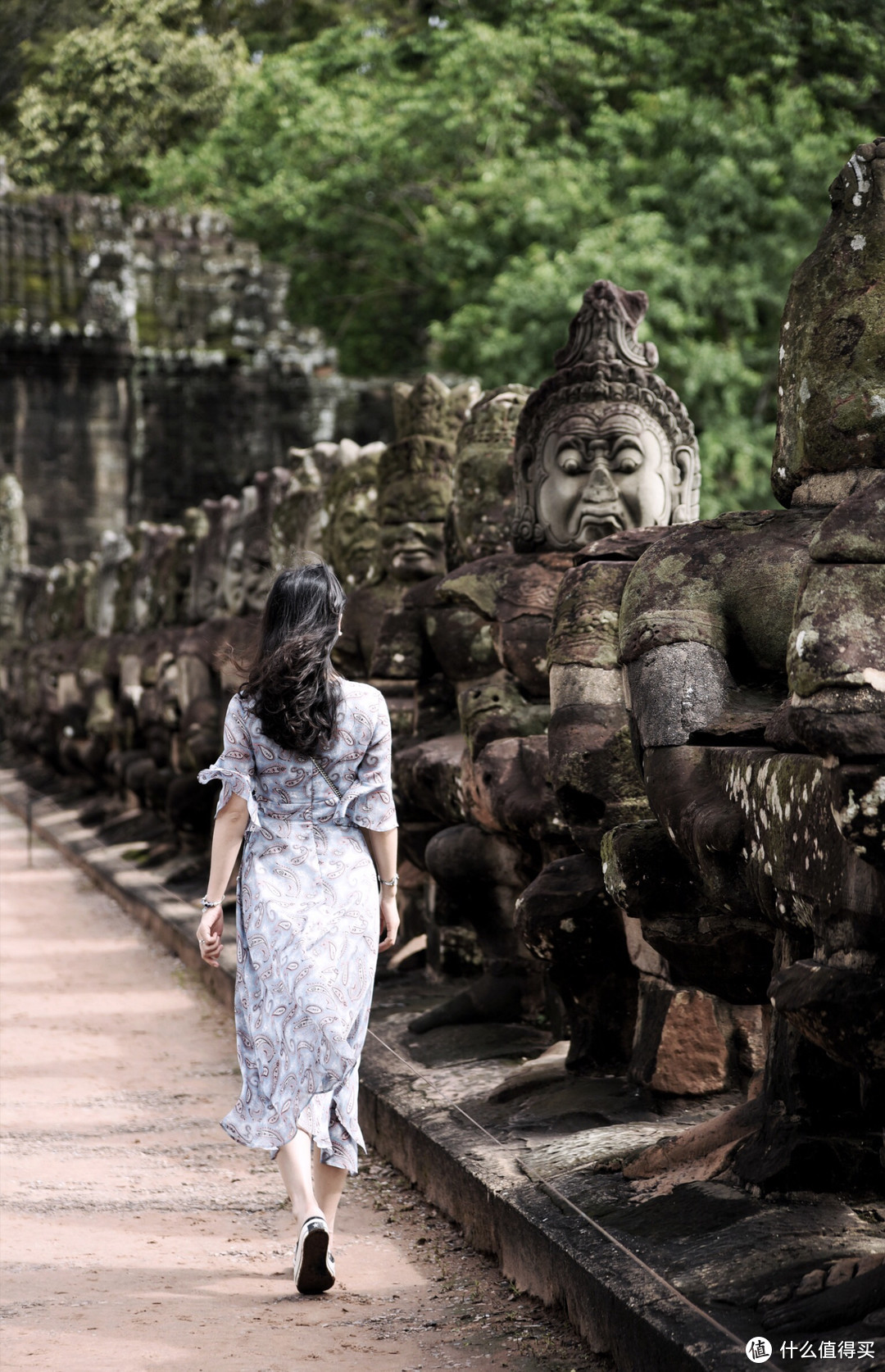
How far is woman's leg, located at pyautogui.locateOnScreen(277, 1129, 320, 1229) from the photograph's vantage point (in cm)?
349

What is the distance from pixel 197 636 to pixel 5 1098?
15.1ft

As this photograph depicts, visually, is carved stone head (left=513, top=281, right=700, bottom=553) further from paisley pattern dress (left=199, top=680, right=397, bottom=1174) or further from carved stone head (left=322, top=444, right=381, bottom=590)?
carved stone head (left=322, top=444, right=381, bottom=590)

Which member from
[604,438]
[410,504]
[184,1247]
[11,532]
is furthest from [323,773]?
[11,532]

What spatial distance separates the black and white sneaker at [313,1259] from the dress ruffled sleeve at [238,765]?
853 mm

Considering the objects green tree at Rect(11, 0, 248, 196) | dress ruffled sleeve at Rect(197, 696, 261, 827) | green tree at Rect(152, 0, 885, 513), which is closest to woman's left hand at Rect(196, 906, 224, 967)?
dress ruffled sleeve at Rect(197, 696, 261, 827)

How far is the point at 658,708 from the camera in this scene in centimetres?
312

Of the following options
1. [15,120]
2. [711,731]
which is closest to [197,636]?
[711,731]

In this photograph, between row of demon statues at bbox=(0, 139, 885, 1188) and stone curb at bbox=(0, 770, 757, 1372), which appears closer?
row of demon statues at bbox=(0, 139, 885, 1188)

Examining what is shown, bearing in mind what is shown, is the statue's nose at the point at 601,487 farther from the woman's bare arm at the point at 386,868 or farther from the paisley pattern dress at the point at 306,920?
the woman's bare arm at the point at 386,868

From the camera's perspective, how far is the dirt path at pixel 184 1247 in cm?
321

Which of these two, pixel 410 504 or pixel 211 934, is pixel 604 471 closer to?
pixel 211 934

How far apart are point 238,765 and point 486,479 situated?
227 cm

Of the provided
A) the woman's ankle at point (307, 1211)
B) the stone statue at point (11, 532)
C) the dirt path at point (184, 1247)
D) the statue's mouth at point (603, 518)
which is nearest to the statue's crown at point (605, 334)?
the statue's mouth at point (603, 518)

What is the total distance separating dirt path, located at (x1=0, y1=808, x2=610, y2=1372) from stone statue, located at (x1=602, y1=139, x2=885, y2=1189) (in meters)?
0.72
